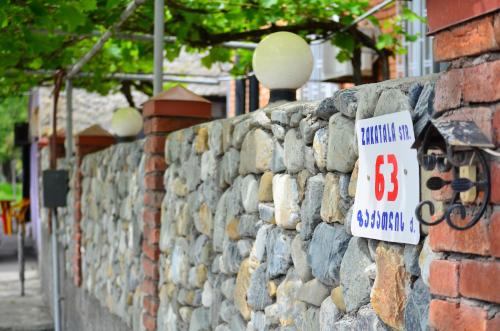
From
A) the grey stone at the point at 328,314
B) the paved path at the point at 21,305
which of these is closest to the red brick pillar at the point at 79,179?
the paved path at the point at 21,305

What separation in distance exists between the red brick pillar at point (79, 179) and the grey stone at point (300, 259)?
270 inches

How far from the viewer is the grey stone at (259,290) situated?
396 cm

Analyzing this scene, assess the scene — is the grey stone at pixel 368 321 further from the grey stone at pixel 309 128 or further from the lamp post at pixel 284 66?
the lamp post at pixel 284 66

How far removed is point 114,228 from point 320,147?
16.1 feet

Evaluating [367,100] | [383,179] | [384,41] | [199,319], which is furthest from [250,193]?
[384,41]

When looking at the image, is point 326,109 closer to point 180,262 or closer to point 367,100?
point 367,100

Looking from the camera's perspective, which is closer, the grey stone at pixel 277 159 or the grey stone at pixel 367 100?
the grey stone at pixel 367 100

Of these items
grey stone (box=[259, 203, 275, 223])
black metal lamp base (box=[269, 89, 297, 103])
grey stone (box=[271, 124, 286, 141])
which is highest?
black metal lamp base (box=[269, 89, 297, 103])

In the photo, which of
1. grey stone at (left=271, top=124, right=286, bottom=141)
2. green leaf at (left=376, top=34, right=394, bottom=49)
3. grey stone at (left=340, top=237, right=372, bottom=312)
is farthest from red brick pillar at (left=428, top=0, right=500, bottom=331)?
green leaf at (left=376, top=34, right=394, bottom=49)

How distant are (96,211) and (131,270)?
86.1 inches

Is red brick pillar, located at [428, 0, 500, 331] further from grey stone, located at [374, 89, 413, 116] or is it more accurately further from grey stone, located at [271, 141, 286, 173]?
grey stone, located at [271, 141, 286, 173]

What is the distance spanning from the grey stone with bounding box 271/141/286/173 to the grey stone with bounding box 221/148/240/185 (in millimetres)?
586

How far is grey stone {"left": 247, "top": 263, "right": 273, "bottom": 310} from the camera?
3959 millimetres

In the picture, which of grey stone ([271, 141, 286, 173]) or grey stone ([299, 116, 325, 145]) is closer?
grey stone ([299, 116, 325, 145])
